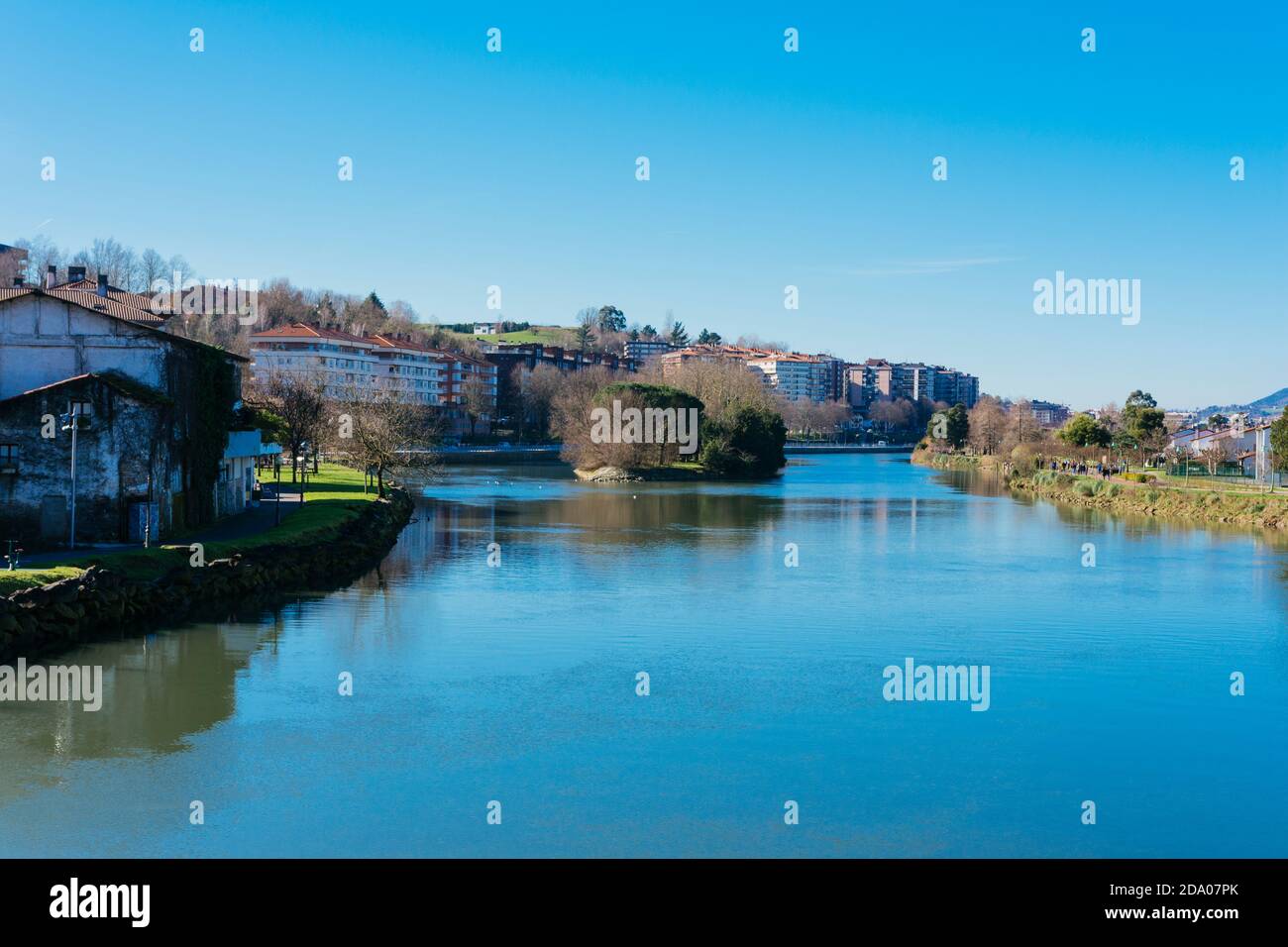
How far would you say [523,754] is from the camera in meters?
15.5

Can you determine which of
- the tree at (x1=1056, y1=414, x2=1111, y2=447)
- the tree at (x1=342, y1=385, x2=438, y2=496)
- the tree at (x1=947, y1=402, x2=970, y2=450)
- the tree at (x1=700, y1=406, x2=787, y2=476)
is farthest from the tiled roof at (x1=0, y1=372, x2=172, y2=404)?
the tree at (x1=947, y1=402, x2=970, y2=450)

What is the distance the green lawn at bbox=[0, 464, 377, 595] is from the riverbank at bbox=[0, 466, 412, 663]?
32 mm

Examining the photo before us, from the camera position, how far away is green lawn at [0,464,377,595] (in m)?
22.1

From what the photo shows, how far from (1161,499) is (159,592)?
4675 cm

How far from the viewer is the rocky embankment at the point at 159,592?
67.9 feet

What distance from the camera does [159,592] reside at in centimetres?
2412

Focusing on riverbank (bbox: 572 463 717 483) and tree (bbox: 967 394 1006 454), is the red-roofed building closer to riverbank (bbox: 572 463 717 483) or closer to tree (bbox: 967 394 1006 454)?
riverbank (bbox: 572 463 717 483)

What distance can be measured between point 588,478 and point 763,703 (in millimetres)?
59819

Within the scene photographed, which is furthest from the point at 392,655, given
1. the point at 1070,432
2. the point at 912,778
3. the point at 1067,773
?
the point at 1070,432

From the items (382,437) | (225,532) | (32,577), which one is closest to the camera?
(32,577)

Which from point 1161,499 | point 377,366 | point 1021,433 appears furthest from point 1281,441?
point 377,366

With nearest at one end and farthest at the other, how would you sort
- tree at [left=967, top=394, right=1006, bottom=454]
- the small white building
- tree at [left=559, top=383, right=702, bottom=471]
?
the small white building < tree at [left=559, top=383, right=702, bottom=471] < tree at [left=967, top=394, right=1006, bottom=454]

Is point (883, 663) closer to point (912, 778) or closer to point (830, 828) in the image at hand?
point (912, 778)
